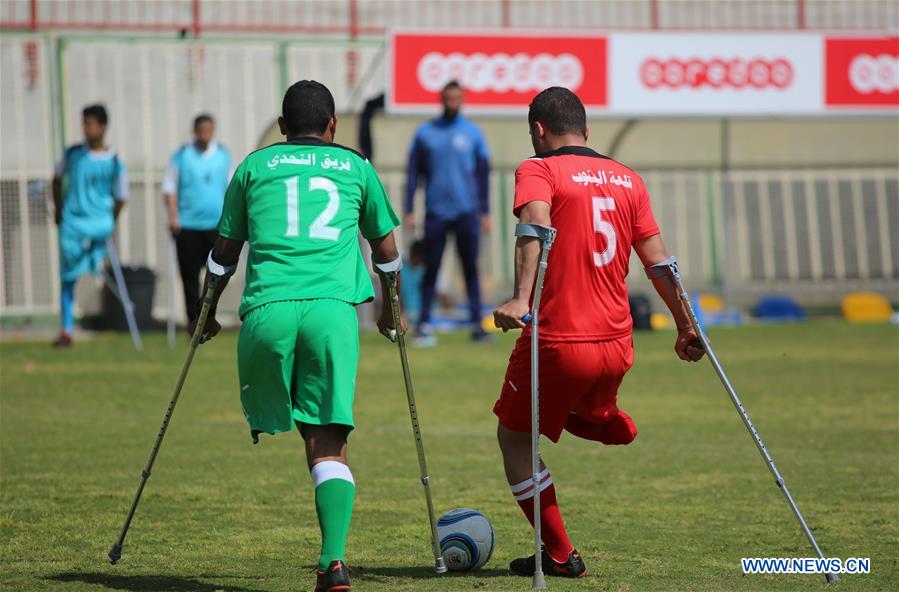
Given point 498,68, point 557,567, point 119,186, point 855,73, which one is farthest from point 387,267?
point 855,73

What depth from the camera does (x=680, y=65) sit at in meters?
18.7

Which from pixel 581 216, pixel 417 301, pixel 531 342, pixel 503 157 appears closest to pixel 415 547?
pixel 531 342

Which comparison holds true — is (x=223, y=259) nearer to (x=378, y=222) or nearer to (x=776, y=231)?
(x=378, y=222)

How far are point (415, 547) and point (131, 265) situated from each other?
12899mm

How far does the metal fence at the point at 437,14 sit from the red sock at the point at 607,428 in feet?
54.5

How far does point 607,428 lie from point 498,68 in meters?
12.7

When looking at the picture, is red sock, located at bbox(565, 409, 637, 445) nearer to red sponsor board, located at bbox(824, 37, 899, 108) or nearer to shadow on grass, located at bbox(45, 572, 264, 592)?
shadow on grass, located at bbox(45, 572, 264, 592)

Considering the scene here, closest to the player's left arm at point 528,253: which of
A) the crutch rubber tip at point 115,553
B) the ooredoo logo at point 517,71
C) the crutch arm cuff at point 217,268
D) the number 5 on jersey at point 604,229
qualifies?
the number 5 on jersey at point 604,229

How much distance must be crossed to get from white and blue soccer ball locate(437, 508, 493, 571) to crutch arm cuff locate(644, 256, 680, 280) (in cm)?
133

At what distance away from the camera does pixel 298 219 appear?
5562 mm

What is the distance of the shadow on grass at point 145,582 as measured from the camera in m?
5.68

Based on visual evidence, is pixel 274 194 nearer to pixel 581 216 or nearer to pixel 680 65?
pixel 581 216

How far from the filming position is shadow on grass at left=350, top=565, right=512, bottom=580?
599cm

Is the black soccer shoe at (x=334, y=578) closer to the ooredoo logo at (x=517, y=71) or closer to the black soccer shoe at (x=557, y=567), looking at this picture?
the black soccer shoe at (x=557, y=567)
